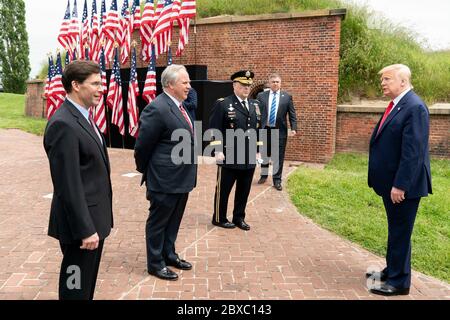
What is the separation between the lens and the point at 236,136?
17.1ft

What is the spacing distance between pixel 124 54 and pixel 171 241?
1035 centimetres

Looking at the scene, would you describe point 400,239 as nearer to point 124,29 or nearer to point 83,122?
point 83,122

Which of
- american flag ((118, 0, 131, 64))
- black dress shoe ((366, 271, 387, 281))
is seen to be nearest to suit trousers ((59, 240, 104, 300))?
black dress shoe ((366, 271, 387, 281))

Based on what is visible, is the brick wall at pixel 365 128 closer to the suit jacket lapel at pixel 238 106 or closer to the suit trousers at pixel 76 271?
the suit jacket lapel at pixel 238 106

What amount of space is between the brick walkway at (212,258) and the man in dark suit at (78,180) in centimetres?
103

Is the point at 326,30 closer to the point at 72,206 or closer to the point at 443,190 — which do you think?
the point at 443,190

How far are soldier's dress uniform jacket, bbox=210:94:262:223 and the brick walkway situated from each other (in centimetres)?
63

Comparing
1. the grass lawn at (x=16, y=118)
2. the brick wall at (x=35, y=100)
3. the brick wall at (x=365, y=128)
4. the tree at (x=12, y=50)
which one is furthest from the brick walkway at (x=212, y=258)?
the tree at (x=12, y=50)

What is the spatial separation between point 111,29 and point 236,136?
8.84m

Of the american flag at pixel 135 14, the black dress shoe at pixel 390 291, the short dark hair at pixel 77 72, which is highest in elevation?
the american flag at pixel 135 14

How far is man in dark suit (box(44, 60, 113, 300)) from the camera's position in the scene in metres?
2.39

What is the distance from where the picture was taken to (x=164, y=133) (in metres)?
3.67

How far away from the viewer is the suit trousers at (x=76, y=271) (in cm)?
261

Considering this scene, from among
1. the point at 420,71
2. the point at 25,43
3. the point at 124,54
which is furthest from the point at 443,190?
the point at 25,43
